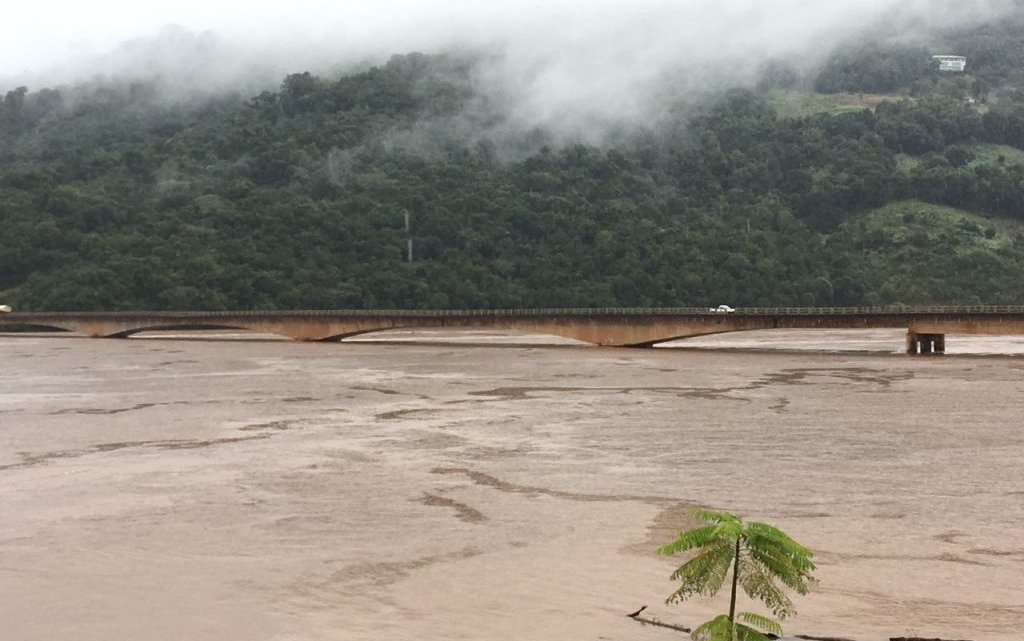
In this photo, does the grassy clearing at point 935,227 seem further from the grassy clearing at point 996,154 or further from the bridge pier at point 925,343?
the bridge pier at point 925,343

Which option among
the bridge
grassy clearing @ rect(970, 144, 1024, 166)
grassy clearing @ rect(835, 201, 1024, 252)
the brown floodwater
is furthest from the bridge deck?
grassy clearing @ rect(970, 144, 1024, 166)

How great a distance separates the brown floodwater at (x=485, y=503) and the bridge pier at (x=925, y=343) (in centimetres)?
1890

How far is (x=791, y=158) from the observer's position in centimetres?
19100

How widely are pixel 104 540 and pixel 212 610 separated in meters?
5.37

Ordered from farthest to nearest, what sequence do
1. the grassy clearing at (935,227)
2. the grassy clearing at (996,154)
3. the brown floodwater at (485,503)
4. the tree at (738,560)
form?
the grassy clearing at (996,154)
the grassy clearing at (935,227)
the brown floodwater at (485,503)
the tree at (738,560)

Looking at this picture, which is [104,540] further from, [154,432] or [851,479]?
[154,432]

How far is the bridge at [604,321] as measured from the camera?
2972 inches

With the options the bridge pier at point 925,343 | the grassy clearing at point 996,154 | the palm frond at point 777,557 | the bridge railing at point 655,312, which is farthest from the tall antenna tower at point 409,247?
the palm frond at point 777,557

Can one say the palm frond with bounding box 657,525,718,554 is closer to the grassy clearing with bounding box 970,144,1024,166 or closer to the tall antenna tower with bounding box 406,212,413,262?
the tall antenna tower with bounding box 406,212,413,262

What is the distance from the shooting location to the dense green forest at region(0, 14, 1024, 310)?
5103 inches

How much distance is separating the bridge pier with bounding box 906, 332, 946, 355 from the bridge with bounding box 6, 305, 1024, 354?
0.05 meters

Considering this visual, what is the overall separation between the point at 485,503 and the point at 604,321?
61.1 m

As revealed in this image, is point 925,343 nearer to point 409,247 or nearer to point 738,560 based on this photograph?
point 738,560

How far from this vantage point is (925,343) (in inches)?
3012
